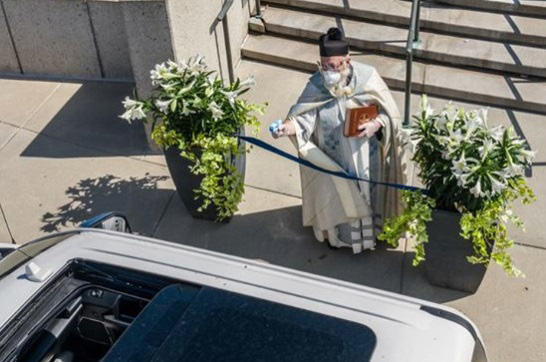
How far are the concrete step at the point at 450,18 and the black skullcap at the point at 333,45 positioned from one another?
2981 millimetres

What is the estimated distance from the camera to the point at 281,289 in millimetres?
3191

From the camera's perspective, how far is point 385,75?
23.1 ft

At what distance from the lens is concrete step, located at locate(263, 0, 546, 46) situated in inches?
277

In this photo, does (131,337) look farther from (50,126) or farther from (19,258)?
(50,126)

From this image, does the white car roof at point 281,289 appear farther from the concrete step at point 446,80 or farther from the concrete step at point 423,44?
the concrete step at point 423,44

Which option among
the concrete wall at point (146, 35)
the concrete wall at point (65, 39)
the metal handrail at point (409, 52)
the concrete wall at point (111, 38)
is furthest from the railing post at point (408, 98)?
the concrete wall at point (65, 39)

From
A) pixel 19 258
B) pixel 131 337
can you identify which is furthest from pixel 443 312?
pixel 19 258

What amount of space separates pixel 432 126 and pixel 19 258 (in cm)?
263

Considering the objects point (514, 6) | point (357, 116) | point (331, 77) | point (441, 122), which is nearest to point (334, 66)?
point (331, 77)

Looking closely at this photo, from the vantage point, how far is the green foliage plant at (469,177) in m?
4.39

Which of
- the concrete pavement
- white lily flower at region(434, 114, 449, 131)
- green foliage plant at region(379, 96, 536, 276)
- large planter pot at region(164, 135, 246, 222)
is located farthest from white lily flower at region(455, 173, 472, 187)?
large planter pot at region(164, 135, 246, 222)

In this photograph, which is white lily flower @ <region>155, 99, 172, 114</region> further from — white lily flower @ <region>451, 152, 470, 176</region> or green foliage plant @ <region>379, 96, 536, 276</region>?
white lily flower @ <region>451, 152, 470, 176</region>

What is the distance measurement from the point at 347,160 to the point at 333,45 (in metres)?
0.85

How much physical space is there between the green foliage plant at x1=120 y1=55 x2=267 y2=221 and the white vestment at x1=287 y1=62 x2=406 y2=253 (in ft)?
1.84
